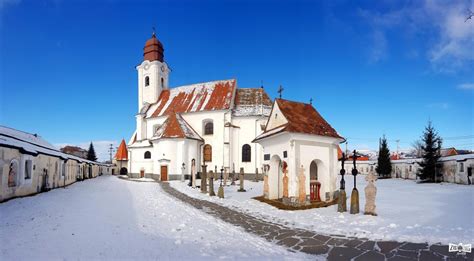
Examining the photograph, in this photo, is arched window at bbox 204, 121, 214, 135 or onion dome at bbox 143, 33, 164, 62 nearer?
arched window at bbox 204, 121, 214, 135

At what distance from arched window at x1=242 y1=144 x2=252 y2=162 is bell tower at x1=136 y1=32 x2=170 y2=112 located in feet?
53.8

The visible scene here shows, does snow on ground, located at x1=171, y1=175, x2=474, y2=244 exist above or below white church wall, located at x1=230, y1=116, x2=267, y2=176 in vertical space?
below

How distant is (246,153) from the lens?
3481 cm

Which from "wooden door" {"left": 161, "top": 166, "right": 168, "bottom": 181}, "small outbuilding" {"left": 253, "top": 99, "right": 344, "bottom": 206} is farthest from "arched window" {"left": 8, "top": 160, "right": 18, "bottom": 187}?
"wooden door" {"left": 161, "top": 166, "right": 168, "bottom": 181}

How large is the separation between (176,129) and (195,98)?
6903 mm

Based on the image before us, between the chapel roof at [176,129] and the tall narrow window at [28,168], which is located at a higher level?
the chapel roof at [176,129]

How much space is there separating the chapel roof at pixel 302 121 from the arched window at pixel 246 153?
62.9ft

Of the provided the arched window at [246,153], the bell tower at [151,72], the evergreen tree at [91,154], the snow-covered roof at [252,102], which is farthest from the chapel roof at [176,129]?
the evergreen tree at [91,154]

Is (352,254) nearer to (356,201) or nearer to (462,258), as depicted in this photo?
(462,258)

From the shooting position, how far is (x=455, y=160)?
28.3 meters

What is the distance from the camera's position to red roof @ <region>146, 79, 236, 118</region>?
36.5 m

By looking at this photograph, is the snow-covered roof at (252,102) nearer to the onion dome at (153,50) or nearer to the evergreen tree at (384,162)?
the onion dome at (153,50)

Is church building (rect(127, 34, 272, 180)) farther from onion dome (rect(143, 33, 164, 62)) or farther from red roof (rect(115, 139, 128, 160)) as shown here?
red roof (rect(115, 139, 128, 160))

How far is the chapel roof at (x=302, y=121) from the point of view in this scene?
12867mm
